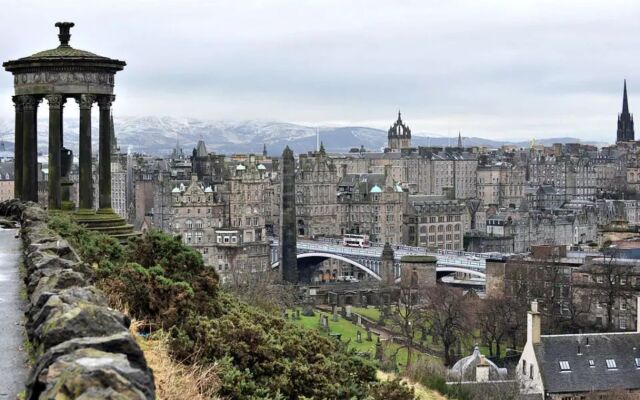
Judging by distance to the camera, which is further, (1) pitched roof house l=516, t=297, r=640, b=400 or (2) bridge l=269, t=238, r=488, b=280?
(2) bridge l=269, t=238, r=488, b=280

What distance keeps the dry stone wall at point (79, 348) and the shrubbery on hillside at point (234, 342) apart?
6.08ft

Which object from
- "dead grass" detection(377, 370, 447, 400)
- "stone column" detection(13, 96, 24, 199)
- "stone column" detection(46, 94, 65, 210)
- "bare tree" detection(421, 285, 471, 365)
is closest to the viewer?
"dead grass" detection(377, 370, 447, 400)

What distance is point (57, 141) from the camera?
73.0 feet

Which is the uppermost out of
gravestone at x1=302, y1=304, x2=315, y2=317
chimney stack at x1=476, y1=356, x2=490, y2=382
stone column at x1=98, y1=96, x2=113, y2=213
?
stone column at x1=98, y1=96, x2=113, y2=213

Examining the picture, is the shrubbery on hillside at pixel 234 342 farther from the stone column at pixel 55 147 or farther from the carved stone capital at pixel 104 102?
the stone column at pixel 55 147

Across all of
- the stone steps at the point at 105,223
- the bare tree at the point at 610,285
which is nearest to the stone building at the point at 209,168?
the bare tree at the point at 610,285

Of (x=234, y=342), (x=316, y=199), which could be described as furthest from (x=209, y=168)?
(x=234, y=342)

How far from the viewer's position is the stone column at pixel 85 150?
2125cm

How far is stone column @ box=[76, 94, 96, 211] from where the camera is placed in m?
21.2

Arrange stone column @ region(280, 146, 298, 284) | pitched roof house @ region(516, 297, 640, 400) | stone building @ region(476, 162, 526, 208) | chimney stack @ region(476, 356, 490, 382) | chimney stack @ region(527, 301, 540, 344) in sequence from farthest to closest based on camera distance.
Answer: stone building @ region(476, 162, 526, 208) → stone column @ region(280, 146, 298, 284) → chimney stack @ region(527, 301, 540, 344) → pitched roof house @ region(516, 297, 640, 400) → chimney stack @ region(476, 356, 490, 382)

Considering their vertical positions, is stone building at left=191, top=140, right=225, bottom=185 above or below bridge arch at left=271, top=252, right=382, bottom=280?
above

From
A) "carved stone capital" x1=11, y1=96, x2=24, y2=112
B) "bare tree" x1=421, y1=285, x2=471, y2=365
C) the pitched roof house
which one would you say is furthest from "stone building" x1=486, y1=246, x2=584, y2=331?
"carved stone capital" x1=11, y1=96, x2=24, y2=112

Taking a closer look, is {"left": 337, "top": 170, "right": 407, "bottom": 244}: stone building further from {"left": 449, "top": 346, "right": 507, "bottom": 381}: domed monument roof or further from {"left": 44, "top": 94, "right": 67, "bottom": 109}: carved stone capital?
{"left": 44, "top": 94, "right": 67, "bottom": 109}: carved stone capital

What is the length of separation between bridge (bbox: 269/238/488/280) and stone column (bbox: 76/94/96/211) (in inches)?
2225
